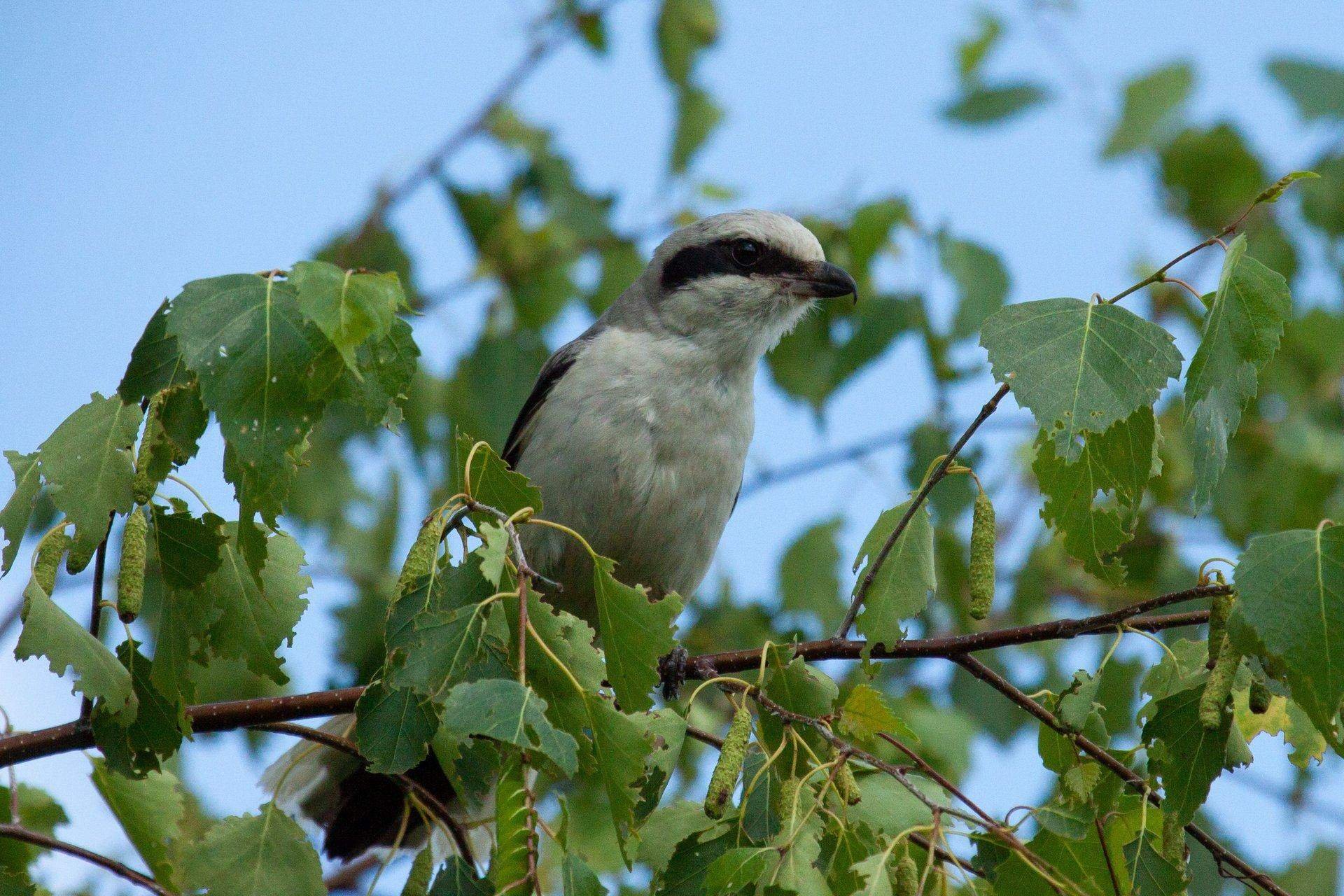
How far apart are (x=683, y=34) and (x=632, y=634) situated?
448 cm

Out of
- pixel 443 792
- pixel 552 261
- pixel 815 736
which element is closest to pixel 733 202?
pixel 552 261

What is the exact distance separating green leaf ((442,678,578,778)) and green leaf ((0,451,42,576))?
102 centimetres

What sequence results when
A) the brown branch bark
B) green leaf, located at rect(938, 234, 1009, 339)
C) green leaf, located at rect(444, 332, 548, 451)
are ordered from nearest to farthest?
the brown branch bark
green leaf, located at rect(938, 234, 1009, 339)
green leaf, located at rect(444, 332, 548, 451)

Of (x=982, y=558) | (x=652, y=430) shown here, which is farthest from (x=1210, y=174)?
(x=982, y=558)

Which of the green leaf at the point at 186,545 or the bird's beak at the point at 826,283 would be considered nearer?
the green leaf at the point at 186,545

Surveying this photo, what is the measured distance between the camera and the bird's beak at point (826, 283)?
5582 millimetres

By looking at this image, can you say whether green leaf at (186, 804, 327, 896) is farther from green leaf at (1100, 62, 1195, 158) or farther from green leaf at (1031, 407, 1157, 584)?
green leaf at (1100, 62, 1195, 158)

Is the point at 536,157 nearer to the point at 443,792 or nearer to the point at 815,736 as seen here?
the point at 443,792

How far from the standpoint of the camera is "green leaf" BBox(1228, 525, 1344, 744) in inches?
89.7

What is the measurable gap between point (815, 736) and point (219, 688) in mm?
3682

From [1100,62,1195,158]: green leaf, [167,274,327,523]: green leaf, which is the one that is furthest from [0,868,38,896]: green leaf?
[1100,62,1195,158]: green leaf

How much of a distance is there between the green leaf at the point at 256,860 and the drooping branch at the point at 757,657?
26 cm

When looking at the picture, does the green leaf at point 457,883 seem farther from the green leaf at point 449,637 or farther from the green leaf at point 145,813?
the green leaf at point 145,813

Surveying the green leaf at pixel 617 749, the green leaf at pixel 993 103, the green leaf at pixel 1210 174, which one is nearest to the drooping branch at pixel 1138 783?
the green leaf at pixel 617 749
